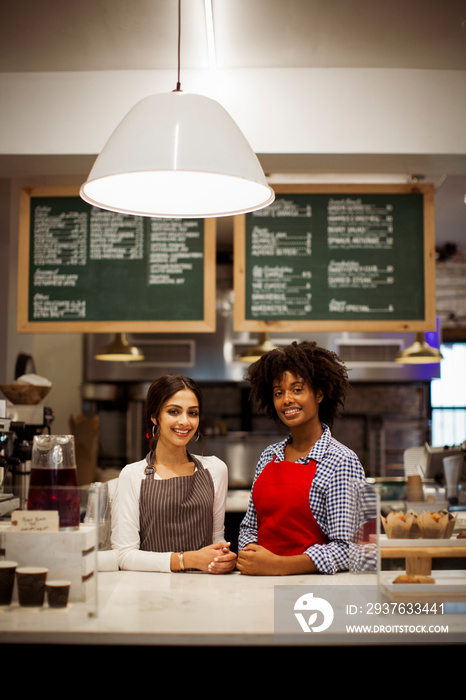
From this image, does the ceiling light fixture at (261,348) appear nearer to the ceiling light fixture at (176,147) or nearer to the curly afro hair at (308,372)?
the curly afro hair at (308,372)

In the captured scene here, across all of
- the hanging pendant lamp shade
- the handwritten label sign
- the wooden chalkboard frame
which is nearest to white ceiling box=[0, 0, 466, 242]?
the wooden chalkboard frame

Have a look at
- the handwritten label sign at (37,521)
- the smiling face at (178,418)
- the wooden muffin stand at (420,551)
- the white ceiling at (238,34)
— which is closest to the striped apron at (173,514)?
the smiling face at (178,418)

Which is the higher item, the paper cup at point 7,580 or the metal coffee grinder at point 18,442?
the metal coffee grinder at point 18,442

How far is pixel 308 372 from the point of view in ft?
7.50

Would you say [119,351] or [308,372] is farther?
[119,351]

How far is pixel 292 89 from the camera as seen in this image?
2.96 metres

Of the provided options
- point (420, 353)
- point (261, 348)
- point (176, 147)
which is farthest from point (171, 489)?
point (420, 353)

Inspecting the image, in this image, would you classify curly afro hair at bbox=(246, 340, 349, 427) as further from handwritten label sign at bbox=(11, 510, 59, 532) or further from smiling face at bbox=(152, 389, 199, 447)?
handwritten label sign at bbox=(11, 510, 59, 532)

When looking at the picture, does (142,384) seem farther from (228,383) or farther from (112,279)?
(112,279)

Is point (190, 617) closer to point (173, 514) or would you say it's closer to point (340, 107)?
point (173, 514)

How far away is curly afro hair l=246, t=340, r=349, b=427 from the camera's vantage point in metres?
2.29

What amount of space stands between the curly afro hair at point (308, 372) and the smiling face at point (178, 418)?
0.92ft

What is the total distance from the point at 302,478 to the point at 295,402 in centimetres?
27

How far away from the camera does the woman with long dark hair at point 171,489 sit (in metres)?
2.15
